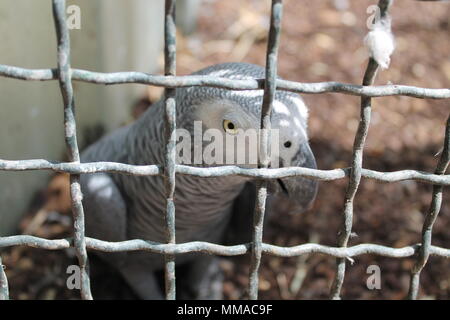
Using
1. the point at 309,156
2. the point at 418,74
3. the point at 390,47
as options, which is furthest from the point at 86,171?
the point at 418,74

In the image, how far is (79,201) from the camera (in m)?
1.09

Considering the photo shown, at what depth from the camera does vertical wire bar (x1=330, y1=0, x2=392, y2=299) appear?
3.34 feet

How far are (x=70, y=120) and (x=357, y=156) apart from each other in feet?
1.98

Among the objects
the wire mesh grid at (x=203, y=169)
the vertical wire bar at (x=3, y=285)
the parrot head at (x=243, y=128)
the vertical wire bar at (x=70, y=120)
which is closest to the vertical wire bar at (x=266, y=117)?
the wire mesh grid at (x=203, y=169)

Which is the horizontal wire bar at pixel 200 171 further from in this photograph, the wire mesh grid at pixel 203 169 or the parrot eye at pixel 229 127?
the parrot eye at pixel 229 127

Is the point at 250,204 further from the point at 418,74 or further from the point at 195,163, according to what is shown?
the point at 418,74

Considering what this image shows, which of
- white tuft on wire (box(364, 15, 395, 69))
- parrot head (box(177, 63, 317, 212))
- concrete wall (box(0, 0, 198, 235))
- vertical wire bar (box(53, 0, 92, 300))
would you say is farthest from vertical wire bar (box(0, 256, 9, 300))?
white tuft on wire (box(364, 15, 395, 69))

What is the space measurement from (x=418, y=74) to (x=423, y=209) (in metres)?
0.92

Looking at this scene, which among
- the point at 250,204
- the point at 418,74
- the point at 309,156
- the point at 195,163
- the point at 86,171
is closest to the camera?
the point at 86,171

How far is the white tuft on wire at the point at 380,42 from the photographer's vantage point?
0.96m

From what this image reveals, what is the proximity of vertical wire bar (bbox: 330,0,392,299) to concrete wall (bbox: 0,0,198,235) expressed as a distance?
1075 millimetres

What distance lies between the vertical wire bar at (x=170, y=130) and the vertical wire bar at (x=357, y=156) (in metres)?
0.39

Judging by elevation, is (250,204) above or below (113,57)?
below

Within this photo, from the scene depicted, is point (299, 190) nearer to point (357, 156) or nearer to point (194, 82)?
point (357, 156)
